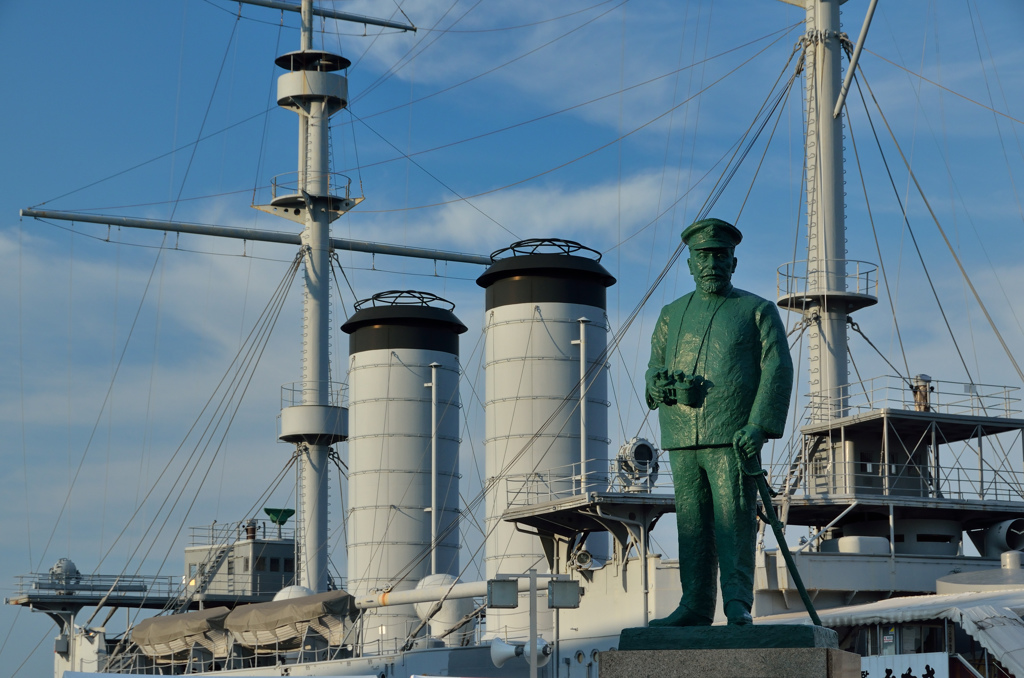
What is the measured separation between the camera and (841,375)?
31688mm

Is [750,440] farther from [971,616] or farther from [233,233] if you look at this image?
[233,233]

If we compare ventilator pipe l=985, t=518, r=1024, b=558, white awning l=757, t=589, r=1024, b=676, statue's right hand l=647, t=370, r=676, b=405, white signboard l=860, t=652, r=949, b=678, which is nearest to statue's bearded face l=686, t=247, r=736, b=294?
statue's right hand l=647, t=370, r=676, b=405

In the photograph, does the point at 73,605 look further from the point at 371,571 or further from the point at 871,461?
the point at 871,461

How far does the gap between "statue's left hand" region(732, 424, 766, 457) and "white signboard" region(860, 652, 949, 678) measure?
9282mm

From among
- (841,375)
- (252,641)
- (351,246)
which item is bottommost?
(252,641)

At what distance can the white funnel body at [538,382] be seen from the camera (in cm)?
3553

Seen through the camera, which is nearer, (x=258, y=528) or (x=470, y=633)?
(x=470, y=633)

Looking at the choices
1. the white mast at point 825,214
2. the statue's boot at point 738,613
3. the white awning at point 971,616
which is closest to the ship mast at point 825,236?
the white mast at point 825,214

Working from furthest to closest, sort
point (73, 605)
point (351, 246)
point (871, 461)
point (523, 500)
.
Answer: point (351, 246)
point (73, 605)
point (523, 500)
point (871, 461)

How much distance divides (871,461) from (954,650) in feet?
26.6

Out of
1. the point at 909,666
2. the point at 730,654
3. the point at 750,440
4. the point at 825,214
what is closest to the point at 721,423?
the point at 750,440

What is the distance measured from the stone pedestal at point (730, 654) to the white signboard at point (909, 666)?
899 cm

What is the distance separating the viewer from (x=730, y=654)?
8.79 metres

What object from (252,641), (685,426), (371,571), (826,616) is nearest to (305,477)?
(371,571)
